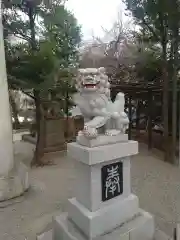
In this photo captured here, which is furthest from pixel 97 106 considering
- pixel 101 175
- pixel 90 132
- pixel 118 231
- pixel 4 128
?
pixel 4 128

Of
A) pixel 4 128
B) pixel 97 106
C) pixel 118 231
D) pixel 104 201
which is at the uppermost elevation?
pixel 97 106

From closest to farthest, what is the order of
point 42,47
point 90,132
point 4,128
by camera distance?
point 90,132
point 4,128
point 42,47

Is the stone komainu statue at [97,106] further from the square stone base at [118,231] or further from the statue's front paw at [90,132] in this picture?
the square stone base at [118,231]

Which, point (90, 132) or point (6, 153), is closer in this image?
point (90, 132)

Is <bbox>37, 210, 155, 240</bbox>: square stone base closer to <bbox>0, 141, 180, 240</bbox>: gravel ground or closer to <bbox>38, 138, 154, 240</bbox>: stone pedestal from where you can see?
<bbox>38, 138, 154, 240</bbox>: stone pedestal

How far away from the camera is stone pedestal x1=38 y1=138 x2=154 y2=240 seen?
93.5 inches

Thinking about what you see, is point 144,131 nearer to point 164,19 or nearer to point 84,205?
point 164,19

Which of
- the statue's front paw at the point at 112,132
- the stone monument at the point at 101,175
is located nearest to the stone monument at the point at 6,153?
the stone monument at the point at 101,175

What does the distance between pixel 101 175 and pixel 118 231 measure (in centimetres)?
60

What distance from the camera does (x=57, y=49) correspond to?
225 inches

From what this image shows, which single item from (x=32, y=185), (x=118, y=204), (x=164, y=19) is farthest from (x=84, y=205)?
(x=164, y=19)

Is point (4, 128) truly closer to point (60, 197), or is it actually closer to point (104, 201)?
point (60, 197)

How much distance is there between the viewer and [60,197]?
13.4 feet

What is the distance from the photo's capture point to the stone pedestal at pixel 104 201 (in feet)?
7.79
